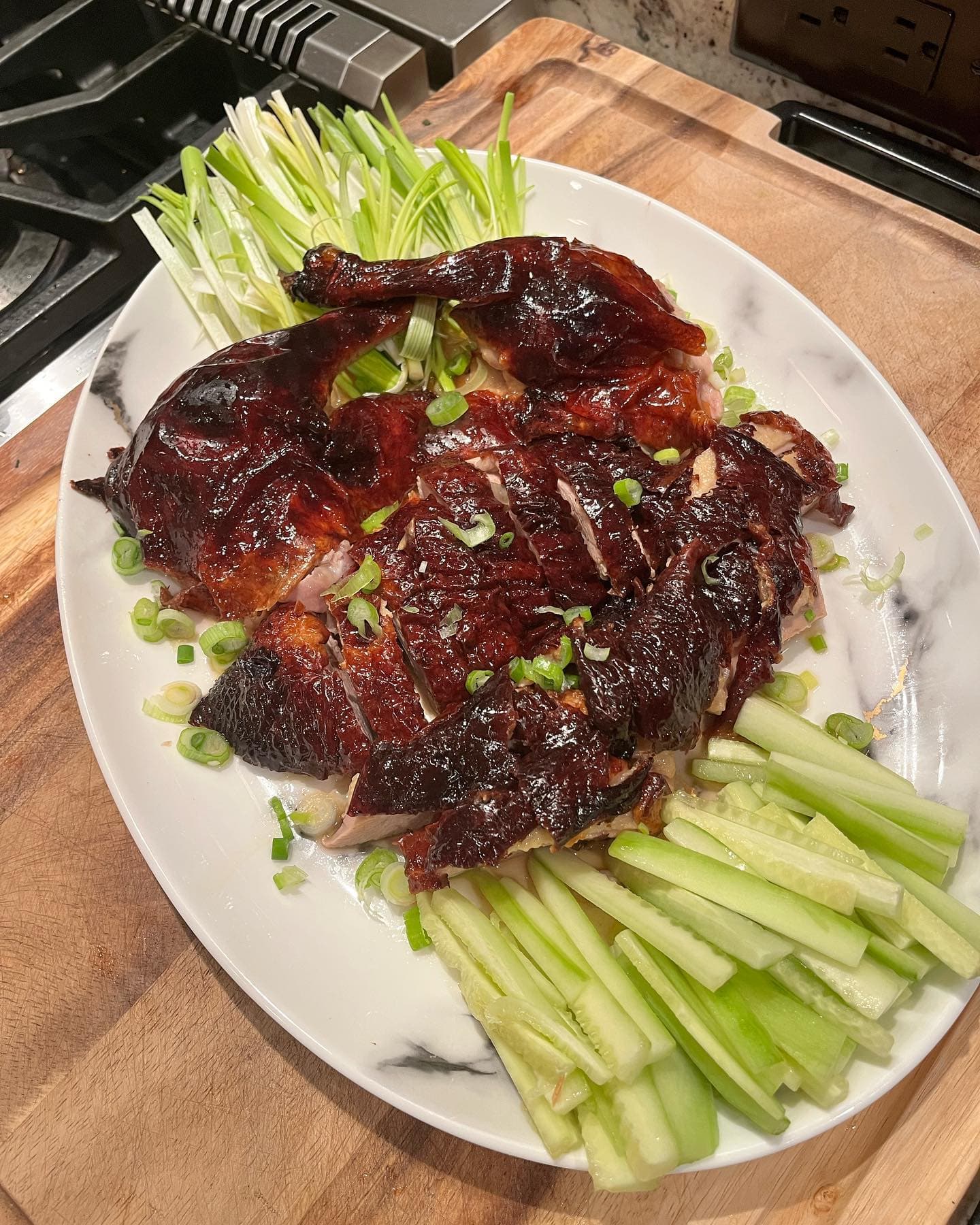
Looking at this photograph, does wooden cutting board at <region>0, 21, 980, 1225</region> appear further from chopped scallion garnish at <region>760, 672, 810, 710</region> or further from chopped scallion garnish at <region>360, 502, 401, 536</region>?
chopped scallion garnish at <region>360, 502, 401, 536</region>

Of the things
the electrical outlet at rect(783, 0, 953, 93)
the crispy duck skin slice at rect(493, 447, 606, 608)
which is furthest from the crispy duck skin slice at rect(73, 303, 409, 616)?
the electrical outlet at rect(783, 0, 953, 93)

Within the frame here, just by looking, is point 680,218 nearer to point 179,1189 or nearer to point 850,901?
point 850,901

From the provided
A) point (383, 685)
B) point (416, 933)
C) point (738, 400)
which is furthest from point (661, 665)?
point (738, 400)

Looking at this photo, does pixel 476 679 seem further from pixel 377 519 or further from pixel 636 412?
pixel 636 412

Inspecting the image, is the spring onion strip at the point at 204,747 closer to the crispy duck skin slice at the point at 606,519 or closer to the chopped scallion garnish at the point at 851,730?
the crispy duck skin slice at the point at 606,519

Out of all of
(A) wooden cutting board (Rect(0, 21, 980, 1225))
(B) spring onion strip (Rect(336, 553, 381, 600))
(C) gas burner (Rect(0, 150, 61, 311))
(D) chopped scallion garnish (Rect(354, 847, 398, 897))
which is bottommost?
(A) wooden cutting board (Rect(0, 21, 980, 1225))
